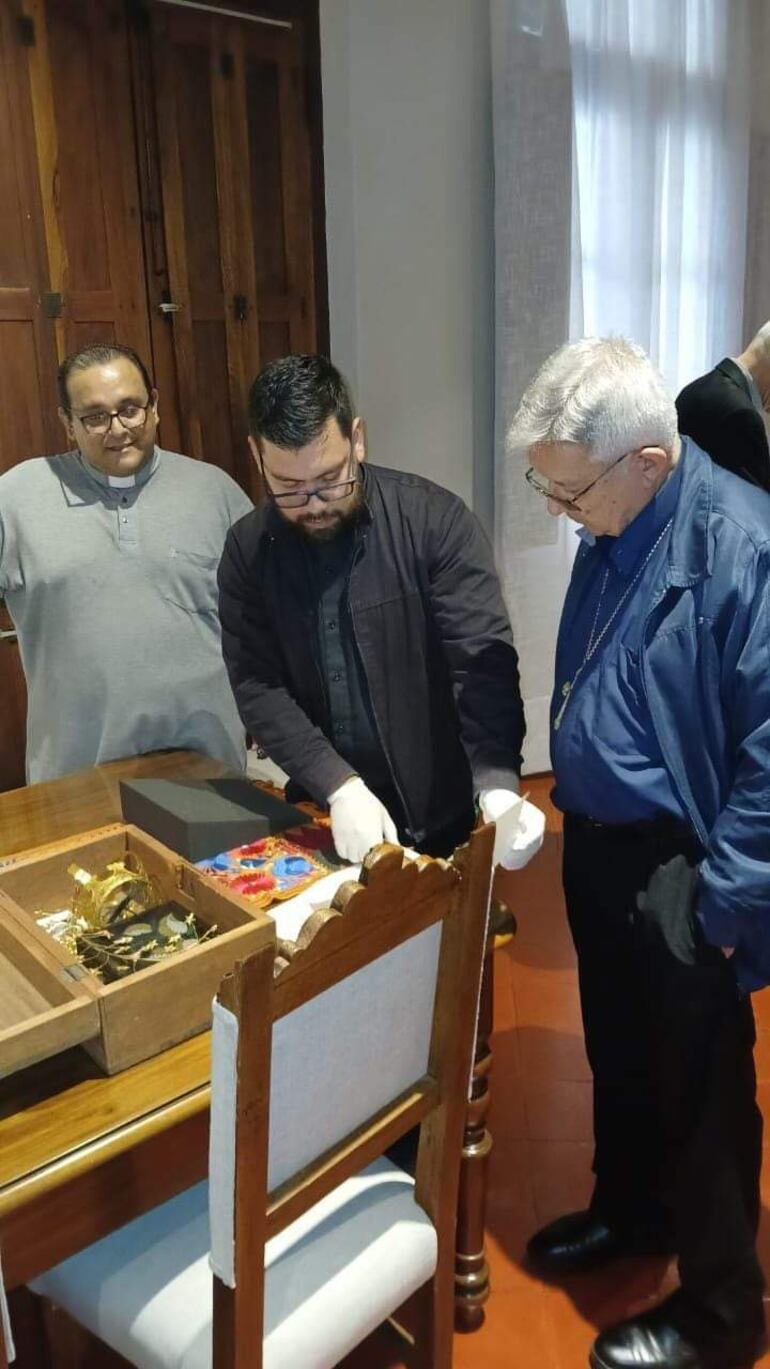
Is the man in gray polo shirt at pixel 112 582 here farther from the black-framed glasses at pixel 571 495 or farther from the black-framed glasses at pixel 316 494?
the black-framed glasses at pixel 571 495

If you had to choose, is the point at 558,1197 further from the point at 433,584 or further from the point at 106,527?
the point at 106,527

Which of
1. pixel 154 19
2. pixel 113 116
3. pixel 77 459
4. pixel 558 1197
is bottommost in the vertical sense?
pixel 558 1197

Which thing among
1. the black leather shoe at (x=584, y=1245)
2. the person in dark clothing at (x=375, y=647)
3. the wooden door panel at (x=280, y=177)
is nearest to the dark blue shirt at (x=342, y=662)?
the person in dark clothing at (x=375, y=647)

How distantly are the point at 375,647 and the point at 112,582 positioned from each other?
64 cm

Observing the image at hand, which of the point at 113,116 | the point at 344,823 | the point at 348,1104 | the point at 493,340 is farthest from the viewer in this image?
the point at 493,340

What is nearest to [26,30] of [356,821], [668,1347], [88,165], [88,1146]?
[88,165]

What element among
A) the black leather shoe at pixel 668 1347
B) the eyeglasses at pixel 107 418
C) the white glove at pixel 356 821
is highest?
the eyeglasses at pixel 107 418

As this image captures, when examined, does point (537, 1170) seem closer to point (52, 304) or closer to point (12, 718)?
point (12, 718)

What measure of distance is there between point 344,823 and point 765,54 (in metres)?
3.27

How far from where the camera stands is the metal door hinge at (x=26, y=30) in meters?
2.56

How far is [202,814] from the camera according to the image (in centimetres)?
151

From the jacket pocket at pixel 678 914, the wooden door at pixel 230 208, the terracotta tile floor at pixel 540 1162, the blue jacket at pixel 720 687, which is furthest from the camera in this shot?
the wooden door at pixel 230 208

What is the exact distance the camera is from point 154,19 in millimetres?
2754

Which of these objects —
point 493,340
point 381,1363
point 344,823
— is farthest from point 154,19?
point 381,1363
